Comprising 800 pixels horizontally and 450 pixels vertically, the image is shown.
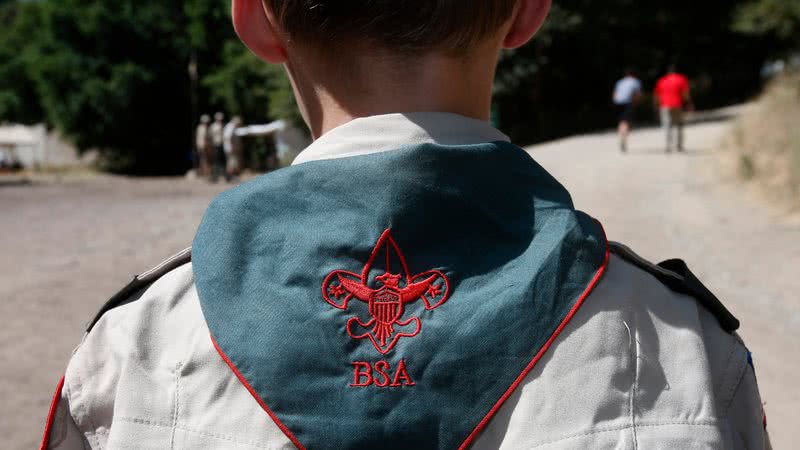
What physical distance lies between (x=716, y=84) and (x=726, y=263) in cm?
2723

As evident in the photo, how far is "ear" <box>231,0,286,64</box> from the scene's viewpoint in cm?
111

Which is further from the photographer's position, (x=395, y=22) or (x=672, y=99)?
(x=672, y=99)

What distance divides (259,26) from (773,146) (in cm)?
1527

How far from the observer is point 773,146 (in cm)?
1488

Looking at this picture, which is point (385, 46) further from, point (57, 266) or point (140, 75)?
point (140, 75)

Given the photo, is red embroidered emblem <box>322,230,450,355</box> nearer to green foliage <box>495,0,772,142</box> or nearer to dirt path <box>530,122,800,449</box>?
dirt path <box>530,122,800,449</box>

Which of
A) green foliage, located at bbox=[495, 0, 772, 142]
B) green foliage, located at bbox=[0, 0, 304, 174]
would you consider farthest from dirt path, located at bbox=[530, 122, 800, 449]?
green foliage, located at bbox=[0, 0, 304, 174]

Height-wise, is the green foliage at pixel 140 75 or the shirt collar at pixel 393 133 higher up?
the shirt collar at pixel 393 133

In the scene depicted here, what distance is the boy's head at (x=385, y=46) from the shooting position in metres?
1.03

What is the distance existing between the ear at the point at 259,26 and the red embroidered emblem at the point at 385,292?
0.98ft

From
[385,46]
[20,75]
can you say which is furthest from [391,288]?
[20,75]

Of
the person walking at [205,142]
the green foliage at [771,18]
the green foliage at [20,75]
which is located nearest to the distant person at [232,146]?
the person walking at [205,142]

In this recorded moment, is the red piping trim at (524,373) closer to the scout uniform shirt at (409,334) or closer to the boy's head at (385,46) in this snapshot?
the scout uniform shirt at (409,334)

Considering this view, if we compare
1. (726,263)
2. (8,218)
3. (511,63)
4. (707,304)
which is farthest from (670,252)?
(511,63)
